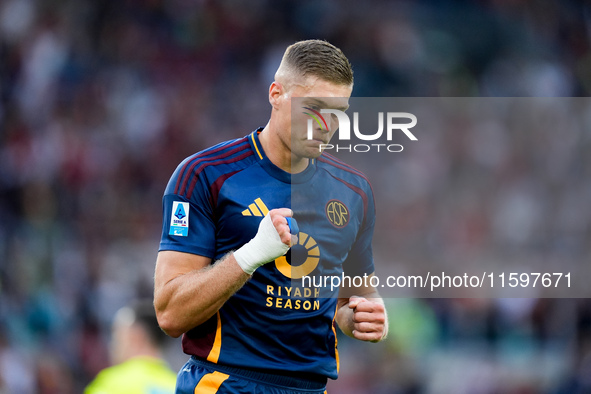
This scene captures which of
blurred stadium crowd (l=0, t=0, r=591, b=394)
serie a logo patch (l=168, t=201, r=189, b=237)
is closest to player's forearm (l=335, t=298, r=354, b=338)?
serie a logo patch (l=168, t=201, r=189, b=237)

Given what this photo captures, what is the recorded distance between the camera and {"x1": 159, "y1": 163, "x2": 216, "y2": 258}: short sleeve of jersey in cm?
333

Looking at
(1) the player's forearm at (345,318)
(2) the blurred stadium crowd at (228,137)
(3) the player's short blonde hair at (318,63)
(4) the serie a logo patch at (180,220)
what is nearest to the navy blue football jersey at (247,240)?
(4) the serie a logo patch at (180,220)

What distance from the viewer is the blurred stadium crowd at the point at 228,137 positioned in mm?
8477

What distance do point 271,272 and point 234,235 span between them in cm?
21

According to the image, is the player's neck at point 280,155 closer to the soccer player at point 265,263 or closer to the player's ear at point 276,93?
the soccer player at point 265,263

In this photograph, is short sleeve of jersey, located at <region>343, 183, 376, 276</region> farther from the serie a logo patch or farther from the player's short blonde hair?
the serie a logo patch

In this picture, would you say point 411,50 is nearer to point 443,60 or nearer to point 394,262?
point 443,60

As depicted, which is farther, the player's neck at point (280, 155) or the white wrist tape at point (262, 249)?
the player's neck at point (280, 155)

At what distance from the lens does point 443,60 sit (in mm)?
11891

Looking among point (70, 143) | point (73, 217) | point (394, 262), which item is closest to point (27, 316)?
point (73, 217)

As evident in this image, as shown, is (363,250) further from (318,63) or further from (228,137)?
(228,137)

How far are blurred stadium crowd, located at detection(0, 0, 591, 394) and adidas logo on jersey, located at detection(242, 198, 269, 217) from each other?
10.9 ft

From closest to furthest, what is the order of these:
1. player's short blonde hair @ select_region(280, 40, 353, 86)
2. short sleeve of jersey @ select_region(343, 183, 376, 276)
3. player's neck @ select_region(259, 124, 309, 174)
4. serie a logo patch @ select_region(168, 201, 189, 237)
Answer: serie a logo patch @ select_region(168, 201, 189, 237), player's short blonde hair @ select_region(280, 40, 353, 86), player's neck @ select_region(259, 124, 309, 174), short sleeve of jersey @ select_region(343, 183, 376, 276)

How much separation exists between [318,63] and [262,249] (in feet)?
2.81
